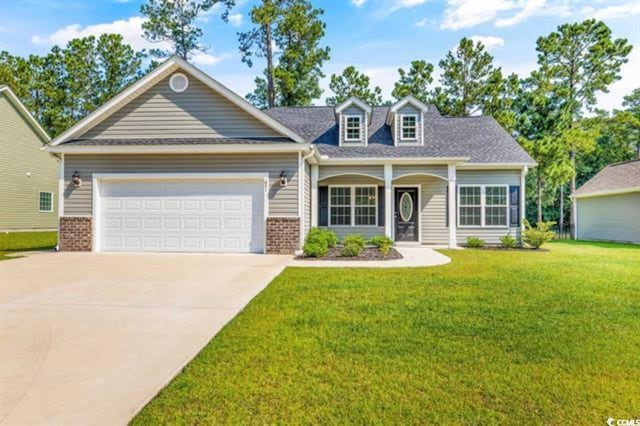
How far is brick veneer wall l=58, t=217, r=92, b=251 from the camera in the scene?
38.1 feet

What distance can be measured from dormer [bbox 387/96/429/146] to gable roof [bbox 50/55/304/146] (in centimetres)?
472

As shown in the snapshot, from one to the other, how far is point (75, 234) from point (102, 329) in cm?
884

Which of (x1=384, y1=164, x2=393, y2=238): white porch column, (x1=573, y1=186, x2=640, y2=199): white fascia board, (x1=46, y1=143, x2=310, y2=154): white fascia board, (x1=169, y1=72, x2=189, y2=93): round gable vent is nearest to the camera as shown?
(x1=46, y1=143, x2=310, y2=154): white fascia board

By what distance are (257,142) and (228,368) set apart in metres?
8.77

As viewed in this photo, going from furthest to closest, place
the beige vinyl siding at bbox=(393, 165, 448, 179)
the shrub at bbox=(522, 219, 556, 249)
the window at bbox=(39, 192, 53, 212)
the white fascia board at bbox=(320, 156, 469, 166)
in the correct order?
the window at bbox=(39, 192, 53, 212) → the beige vinyl siding at bbox=(393, 165, 448, 179) → the white fascia board at bbox=(320, 156, 469, 166) → the shrub at bbox=(522, 219, 556, 249)

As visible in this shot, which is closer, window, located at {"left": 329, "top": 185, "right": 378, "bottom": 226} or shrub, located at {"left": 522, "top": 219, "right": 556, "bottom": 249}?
shrub, located at {"left": 522, "top": 219, "right": 556, "bottom": 249}

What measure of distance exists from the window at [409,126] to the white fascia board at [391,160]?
1.56m

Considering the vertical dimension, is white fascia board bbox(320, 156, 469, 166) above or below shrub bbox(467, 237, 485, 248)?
above

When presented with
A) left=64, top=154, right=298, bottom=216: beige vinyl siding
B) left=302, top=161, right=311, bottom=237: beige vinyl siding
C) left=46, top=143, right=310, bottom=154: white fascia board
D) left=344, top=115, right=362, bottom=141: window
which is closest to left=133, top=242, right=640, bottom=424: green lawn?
left=64, top=154, right=298, bottom=216: beige vinyl siding

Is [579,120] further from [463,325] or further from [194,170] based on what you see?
[463,325]

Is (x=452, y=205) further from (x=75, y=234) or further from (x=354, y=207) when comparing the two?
(x=75, y=234)

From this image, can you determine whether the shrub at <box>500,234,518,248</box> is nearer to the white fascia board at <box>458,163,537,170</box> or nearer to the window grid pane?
the white fascia board at <box>458,163,537,170</box>

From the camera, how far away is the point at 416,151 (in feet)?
45.8

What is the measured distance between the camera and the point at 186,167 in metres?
11.5
